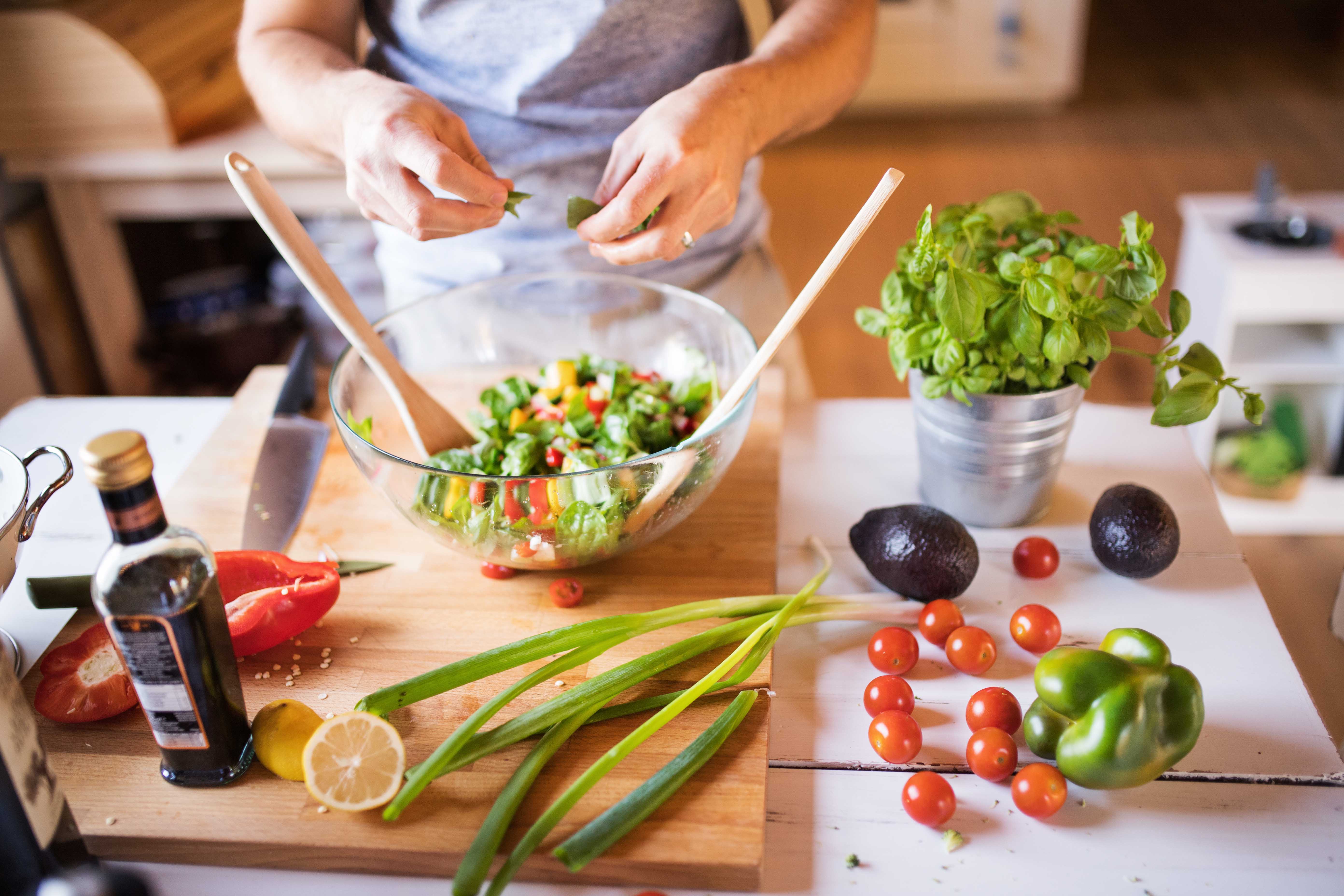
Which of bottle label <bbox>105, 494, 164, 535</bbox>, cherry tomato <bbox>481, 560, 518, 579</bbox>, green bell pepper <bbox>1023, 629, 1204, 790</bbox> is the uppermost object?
bottle label <bbox>105, 494, 164, 535</bbox>

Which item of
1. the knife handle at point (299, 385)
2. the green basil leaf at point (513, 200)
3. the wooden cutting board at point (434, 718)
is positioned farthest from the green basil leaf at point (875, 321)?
the knife handle at point (299, 385)

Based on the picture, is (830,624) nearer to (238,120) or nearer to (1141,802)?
(1141,802)

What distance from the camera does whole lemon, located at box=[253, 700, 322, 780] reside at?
732mm

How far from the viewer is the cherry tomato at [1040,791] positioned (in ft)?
2.31

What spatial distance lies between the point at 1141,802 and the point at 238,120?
2412 mm

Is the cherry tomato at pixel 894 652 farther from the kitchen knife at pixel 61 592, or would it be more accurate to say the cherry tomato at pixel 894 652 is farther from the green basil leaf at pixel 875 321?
the kitchen knife at pixel 61 592

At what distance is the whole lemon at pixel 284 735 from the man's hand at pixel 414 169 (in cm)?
40

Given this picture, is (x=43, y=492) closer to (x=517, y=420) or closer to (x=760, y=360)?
(x=517, y=420)

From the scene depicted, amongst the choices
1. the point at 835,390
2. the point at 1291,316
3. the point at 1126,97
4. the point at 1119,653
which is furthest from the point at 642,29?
the point at 1126,97

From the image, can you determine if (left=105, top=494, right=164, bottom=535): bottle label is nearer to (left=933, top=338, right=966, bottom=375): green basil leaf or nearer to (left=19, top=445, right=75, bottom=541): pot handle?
(left=19, top=445, right=75, bottom=541): pot handle

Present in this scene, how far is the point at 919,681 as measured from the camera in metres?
0.85

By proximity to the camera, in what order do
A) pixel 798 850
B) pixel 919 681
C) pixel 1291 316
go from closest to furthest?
1. pixel 798 850
2. pixel 919 681
3. pixel 1291 316

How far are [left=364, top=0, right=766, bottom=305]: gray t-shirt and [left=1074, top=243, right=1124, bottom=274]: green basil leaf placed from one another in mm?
522

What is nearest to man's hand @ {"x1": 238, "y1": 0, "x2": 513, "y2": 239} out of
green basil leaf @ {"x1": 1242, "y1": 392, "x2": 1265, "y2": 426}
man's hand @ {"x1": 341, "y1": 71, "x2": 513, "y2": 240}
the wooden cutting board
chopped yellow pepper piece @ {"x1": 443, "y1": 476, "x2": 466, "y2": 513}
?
man's hand @ {"x1": 341, "y1": 71, "x2": 513, "y2": 240}
